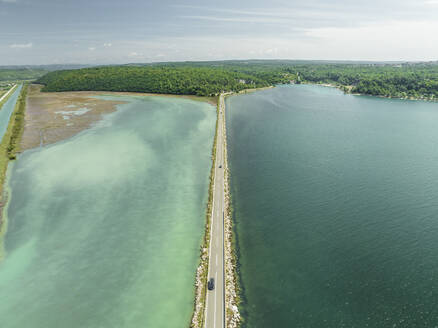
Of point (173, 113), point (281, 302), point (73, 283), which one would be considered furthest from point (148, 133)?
point (281, 302)

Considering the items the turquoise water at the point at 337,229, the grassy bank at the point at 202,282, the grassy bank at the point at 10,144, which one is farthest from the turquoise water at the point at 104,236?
the turquoise water at the point at 337,229

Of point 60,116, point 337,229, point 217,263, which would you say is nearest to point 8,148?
point 60,116

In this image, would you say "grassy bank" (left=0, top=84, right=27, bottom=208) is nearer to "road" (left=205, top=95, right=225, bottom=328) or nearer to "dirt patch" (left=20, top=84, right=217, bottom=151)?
"dirt patch" (left=20, top=84, right=217, bottom=151)

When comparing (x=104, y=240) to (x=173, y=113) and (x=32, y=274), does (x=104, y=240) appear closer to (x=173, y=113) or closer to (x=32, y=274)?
(x=32, y=274)

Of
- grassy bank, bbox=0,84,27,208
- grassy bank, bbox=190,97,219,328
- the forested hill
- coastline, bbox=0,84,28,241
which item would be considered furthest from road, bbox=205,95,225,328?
the forested hill

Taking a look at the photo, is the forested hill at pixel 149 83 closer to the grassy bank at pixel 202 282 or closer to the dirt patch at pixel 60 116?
the dirt patch at pixel 60 116

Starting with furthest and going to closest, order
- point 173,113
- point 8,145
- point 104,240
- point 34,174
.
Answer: point 173,113 < point 8,145 < point 34,174 < point 104,240

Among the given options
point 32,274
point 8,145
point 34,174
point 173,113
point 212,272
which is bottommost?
point 32,274
